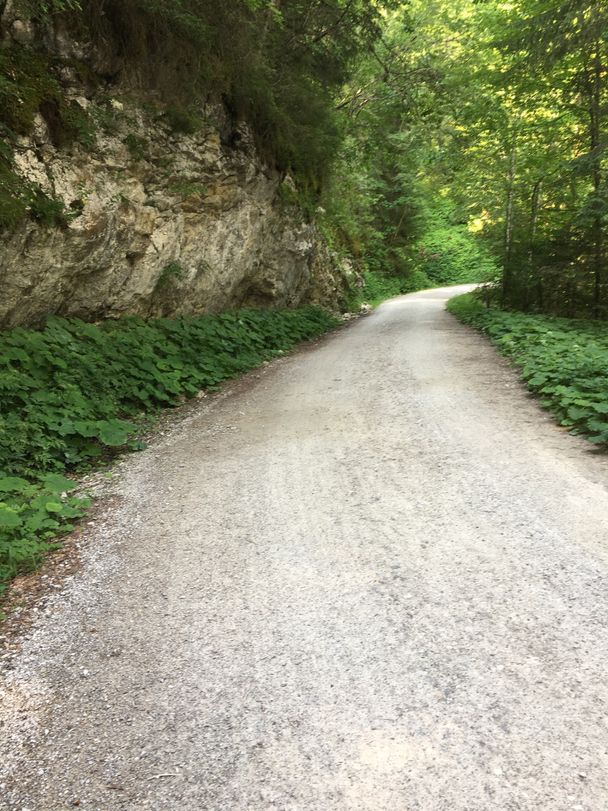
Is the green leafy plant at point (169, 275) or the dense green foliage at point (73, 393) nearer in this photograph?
the dense green foliage at point (73, 393)

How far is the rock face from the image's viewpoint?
21.6 ft

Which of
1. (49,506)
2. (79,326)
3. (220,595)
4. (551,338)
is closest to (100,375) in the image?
(79,326)

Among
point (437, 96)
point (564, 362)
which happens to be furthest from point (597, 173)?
point (564, 362)

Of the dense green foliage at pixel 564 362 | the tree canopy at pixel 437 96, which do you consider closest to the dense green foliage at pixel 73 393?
the tree canopy at pixel 437 96

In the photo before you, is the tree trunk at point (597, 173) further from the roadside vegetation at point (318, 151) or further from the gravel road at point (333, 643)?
the gravel road at point (333, 643)

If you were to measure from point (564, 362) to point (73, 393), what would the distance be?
6.33 metres

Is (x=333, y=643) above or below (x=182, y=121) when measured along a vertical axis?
below

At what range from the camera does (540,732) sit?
6.42 ft

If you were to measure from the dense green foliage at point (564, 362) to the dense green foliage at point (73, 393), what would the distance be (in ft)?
15.7

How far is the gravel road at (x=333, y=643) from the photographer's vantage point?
1893mm

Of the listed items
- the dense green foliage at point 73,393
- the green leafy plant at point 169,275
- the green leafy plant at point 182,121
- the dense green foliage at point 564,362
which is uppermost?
the green leafy plant at point 182,121

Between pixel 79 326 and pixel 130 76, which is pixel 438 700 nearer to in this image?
pixel 79 326

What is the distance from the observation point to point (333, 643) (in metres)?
2.57

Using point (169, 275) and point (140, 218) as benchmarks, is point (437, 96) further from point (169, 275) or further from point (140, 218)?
point (140, 218)
